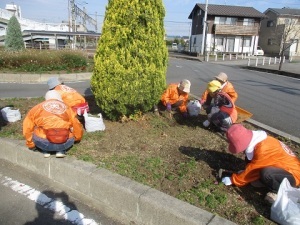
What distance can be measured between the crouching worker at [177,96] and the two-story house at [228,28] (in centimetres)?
3684

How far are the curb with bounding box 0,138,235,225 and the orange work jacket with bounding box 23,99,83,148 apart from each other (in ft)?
0.91

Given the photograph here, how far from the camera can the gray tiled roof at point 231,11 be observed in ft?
134

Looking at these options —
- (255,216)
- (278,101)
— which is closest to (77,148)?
(255,216)

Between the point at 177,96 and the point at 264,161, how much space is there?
9.57 ft

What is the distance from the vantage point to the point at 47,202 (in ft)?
9.54

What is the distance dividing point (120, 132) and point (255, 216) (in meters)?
2.44

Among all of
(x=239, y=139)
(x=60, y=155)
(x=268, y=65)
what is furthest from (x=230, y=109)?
(x=268, y=65)

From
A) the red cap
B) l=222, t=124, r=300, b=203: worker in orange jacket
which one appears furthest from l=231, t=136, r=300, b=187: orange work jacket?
the red cap

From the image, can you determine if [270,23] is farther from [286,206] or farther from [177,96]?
[286,206]

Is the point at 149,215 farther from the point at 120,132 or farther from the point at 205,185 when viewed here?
the point at 120,132

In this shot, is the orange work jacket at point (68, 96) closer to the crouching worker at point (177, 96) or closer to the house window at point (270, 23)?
the crouching worker at point (177, 96)

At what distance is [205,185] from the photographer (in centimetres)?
292

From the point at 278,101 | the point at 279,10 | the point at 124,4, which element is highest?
the point at 279,10

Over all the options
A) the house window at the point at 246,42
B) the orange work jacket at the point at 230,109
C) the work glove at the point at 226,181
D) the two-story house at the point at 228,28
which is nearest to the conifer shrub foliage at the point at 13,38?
the orange work jacket at the point at 230,109
